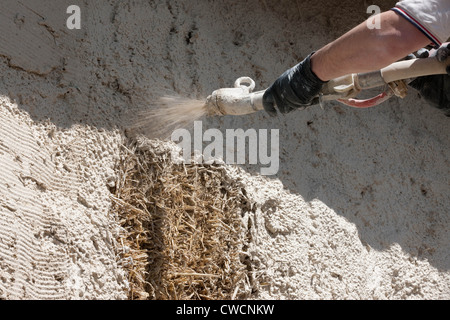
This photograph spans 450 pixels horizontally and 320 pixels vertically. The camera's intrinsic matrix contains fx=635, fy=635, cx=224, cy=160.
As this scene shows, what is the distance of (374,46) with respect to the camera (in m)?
1.54

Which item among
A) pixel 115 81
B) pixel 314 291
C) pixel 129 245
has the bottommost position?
pixel 314 291

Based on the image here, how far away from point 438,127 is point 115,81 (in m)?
1.64

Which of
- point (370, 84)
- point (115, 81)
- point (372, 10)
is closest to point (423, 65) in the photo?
point (370, 84)

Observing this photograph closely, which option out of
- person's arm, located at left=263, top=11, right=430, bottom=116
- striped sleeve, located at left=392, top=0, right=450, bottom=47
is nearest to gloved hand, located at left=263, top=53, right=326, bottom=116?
person's arm, located at left=263, top=11, right=430, bottom=116

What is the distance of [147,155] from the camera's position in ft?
7.46

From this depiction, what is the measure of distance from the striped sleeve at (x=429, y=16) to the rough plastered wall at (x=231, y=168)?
1.09 m

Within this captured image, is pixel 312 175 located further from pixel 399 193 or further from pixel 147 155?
pixel 147 155

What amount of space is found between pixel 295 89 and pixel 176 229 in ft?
2.20

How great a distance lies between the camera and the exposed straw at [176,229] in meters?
2.12

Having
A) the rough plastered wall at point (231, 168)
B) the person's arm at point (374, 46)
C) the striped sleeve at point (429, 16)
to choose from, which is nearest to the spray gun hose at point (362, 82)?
the person's arm at point (374, 46)

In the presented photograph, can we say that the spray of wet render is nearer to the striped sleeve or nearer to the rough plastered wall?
the rough plastered wall

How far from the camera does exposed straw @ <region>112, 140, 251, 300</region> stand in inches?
83.4

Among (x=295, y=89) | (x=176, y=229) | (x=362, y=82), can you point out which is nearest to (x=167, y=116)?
(x=176, y=229)

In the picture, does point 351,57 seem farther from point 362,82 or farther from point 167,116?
point 167,116
